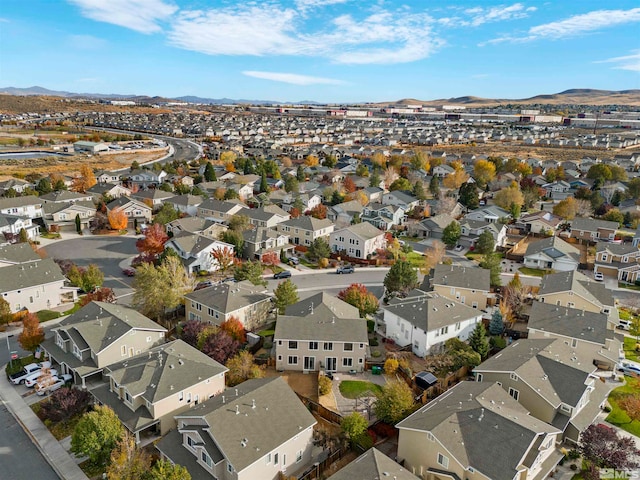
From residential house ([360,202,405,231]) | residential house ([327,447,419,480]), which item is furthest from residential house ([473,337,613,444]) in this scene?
residential house ([360,202,405,231])

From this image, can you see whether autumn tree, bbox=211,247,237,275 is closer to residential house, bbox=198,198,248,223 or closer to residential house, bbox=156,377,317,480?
residential house, bbox=198,198,248,223

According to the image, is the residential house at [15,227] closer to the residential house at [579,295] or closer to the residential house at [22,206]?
the residential house at [22,206]

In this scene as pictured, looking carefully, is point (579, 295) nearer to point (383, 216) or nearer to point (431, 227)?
point (431, 227)

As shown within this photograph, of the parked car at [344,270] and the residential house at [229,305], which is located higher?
the residential house at [229,305]

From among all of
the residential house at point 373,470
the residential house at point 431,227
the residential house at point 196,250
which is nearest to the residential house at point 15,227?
the residential house at point 196,250

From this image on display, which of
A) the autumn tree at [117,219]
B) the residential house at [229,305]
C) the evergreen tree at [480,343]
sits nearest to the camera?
the evergreen tree at [480,343]

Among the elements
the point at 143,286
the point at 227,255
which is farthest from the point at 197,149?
the point at 143,286

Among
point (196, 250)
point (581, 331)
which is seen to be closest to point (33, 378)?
point (196, 250)
